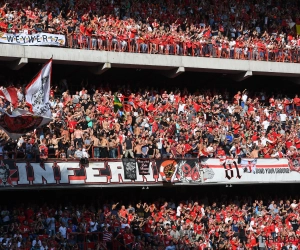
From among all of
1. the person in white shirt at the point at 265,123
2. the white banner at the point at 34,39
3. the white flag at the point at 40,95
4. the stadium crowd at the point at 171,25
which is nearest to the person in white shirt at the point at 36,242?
the white flag at the point at 40,95

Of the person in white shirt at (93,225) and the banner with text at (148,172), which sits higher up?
the banner with text at (148,172)

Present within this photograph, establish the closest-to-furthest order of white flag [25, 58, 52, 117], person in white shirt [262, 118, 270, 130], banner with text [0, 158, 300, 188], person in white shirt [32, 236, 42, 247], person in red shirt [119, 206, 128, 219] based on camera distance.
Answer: white flag [25, 58, 52, 117] < person in white shirt [32, 236, 42, 247] < banner with text [0, 158, 300, 188] < person in red shirt [119, 206, 128, 219] < person in white shirt [262, 118, 270, 130]

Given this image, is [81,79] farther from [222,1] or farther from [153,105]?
[222,1]

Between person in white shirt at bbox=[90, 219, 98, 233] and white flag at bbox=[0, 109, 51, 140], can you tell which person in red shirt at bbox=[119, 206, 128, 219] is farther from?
white flag at bbox=[0, 109, 51, 140]

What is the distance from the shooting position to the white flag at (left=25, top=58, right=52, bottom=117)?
982 inches

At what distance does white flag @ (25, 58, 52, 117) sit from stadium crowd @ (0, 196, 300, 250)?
3684 millimetres

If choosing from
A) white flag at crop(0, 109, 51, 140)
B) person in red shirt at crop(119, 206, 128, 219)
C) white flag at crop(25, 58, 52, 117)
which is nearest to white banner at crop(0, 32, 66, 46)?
white flag at crop(25, 58, 52, 117)

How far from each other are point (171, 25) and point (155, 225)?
360 inches

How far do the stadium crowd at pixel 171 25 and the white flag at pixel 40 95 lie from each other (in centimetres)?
346

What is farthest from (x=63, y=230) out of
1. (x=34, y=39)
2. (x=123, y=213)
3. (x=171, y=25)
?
(x=171, y=25)

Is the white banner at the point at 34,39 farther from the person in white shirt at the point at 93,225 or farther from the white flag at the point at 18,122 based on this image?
the person in white shirt at the point at 93,225

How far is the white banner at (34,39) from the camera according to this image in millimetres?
27766

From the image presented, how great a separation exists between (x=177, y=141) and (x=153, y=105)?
1959 millimetres

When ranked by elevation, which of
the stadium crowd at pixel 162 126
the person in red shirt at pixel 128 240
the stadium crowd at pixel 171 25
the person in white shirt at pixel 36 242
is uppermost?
the stadium crowd at pixel 171 25
